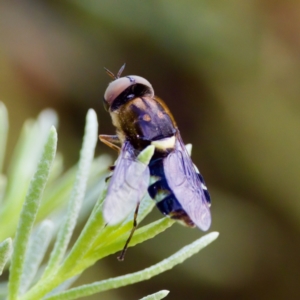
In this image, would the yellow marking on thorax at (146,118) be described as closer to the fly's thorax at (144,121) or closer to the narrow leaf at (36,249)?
the fly's thorax at (144,121)

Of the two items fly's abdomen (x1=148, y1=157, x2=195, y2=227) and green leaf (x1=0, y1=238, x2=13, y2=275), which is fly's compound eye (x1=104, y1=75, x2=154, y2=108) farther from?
green leaf (x1=0, y1=238, x2=13, y2=275)

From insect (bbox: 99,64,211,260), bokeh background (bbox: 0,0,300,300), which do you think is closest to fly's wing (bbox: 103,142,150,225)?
insect (bbox: 99,64,211,260)

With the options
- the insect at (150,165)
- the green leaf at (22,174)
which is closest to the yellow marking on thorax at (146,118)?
the insect at (150,165)

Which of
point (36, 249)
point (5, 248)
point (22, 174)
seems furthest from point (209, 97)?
point (5, 248)

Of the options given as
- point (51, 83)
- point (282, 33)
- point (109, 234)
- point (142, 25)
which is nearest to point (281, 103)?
point (282, 33)

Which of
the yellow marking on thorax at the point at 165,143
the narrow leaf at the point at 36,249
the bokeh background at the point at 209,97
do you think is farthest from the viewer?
the bokeh background at the point at 209,97

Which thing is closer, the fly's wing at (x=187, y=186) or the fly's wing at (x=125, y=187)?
the fly's wing at (x=125, y=187)
